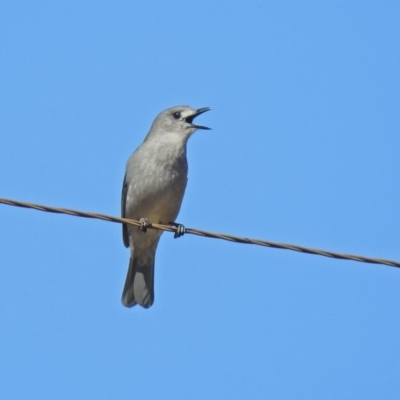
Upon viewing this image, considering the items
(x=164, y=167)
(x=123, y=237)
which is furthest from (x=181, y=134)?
(x=123, y=237)

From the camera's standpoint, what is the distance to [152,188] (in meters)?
10.1

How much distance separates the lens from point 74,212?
6309 mm

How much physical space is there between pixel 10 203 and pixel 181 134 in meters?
4.60

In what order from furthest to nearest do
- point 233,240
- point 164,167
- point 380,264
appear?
1. point 164,167
2. point 233,240
3. point 380,264

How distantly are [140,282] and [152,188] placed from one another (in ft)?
4.48

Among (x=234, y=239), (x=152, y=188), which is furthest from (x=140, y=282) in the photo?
(x=234, y=239)

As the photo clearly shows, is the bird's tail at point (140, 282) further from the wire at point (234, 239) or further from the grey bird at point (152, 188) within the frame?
the wire at point (234, 239)

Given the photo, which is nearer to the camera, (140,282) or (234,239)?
(234,239)

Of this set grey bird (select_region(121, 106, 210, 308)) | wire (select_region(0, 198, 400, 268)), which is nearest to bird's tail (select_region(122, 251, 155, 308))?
grey bird (select_region(121, 106, 210, 308))

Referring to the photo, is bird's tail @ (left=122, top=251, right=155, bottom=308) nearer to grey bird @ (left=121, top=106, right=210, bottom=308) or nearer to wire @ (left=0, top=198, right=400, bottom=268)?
grey bird @ (left=121, top=106, right=210, bottom=308)

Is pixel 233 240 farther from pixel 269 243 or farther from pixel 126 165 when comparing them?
pixel 126 165

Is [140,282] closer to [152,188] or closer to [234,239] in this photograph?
[152,188]

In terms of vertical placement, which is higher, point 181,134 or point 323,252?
point 181,134

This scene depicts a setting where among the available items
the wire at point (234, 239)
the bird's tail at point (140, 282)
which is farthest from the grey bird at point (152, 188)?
the wire at point (234, 239)
